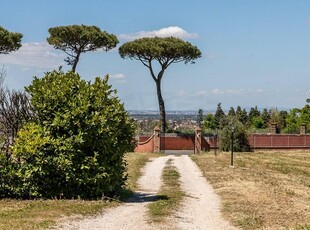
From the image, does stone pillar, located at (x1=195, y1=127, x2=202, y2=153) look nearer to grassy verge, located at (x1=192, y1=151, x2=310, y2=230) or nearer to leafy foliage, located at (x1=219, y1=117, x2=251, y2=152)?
leafy foliage, located at (x1=219, y1=117, x2=251, y2=152)

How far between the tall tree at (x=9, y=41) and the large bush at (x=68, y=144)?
30.5m

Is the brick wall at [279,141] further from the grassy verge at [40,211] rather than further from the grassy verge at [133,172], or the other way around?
the grassy verge at [40,211]

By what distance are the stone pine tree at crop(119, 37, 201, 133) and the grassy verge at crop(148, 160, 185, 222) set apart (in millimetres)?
24424

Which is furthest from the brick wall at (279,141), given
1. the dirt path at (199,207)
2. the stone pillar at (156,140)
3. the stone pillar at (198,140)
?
the dirt path at (199,207)

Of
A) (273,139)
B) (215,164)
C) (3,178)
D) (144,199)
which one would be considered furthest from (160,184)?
(273,139)

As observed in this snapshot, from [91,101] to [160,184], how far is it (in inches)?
239

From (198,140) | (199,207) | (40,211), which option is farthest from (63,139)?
(198,140)

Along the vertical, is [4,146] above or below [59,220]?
above

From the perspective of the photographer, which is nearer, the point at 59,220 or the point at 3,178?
the point at 59,220

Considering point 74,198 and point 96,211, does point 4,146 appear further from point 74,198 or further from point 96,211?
point 96,211

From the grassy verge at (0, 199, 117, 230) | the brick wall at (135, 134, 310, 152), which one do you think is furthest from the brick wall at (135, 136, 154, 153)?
the grassy verge at (0, 199, 117, 230)

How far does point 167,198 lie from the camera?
1553 centimetres

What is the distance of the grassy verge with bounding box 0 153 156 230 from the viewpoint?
10398mm

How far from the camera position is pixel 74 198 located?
1410 centimetres
